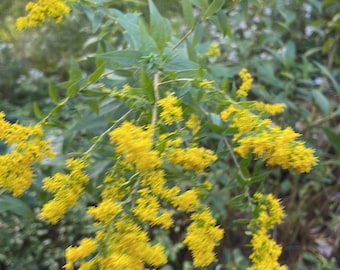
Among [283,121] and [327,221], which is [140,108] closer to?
[283,121]

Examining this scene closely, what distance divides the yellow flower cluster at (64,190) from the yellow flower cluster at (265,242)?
13.0 inches

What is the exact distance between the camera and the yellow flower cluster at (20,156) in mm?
1006

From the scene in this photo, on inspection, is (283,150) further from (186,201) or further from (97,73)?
(97,73)

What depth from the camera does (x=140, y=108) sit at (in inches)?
42.6

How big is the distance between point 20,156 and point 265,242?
18.1 inches

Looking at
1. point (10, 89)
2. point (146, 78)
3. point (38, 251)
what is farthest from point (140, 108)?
point (10, 89)

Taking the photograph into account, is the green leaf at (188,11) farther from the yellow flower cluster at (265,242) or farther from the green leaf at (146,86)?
the yellow flower cluster at (265,242)

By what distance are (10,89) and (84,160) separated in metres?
1.73

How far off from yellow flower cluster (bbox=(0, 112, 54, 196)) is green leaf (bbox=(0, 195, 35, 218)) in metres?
0.28

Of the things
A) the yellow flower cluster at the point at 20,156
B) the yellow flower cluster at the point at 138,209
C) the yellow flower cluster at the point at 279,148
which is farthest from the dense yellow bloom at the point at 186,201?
the yellow flower cluster at the point at 20,156

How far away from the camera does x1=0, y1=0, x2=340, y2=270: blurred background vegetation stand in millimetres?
1772

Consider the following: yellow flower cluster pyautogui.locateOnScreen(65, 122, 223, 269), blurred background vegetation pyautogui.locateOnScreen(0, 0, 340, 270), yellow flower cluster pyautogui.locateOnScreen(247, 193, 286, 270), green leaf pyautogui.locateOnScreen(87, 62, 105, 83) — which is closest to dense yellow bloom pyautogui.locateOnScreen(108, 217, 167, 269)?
yellow flower cluster pyautogui.locateOnScreen(65, 122, 223, 269)

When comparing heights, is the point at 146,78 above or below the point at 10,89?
above

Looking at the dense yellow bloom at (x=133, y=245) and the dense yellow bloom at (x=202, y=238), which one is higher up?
the dense yellow bloom at (x=133, y=245)
